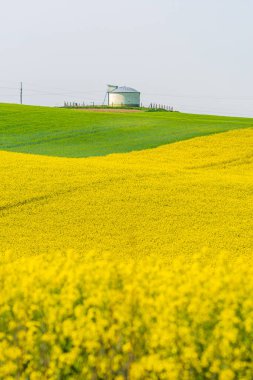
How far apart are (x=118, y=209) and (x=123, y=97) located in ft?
376

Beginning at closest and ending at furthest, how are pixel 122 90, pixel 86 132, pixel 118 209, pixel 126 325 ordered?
pixel 126 325
pixel 118 209
pixel 86 132
pixel 122 90

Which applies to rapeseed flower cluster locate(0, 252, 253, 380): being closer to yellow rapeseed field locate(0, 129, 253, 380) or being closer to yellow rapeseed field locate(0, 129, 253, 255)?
yellow rapeseed field locate(0, 129, 253, 380)

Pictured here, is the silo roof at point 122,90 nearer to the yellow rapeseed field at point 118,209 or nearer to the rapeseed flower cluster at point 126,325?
the yellow rapeseed field at point 118,209

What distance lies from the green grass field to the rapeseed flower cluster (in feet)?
91.8

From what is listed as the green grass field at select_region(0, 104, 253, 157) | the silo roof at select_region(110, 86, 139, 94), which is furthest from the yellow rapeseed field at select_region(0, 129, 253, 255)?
the silo roof at select_region(110, 86, 139, 94)

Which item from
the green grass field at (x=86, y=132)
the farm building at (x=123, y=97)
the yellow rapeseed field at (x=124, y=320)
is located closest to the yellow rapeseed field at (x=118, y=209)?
the yellow rapeseed field at (x=124, y=320)

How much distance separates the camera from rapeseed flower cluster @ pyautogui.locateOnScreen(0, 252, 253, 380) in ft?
26.2

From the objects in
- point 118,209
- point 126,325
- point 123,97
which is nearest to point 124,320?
point 126,325

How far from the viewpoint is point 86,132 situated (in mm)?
47594

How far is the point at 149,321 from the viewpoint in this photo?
8.27 meters

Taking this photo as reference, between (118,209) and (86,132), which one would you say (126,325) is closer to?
(118,209)

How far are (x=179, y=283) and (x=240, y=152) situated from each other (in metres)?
27.6

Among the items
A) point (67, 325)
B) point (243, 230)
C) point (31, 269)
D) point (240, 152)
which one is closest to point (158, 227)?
point (243, 230)

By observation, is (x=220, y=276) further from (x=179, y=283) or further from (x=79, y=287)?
(x=79, y=287)
